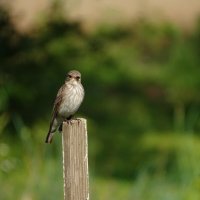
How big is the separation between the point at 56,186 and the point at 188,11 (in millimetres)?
10688

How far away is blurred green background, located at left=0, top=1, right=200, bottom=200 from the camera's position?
33.4ft

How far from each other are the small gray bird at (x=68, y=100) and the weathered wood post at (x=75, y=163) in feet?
4.01

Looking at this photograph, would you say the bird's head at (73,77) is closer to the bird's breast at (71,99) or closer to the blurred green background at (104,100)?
the bird's breast at (71,99)

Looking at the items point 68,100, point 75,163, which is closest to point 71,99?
point 68,100

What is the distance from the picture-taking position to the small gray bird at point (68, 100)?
5449 mm

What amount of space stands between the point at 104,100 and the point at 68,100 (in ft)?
23.6

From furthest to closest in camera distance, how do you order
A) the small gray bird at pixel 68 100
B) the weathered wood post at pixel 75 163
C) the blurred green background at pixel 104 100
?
the blurred green background at pixel 104 100, the small gray bird at pixel 68 100, the weathered wood post at pixel 75 163

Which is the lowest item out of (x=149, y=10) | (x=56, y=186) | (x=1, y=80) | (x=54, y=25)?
(x=56, y=186)

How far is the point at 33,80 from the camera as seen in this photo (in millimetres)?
10922

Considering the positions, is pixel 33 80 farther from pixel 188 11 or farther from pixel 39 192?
pixel 188 11

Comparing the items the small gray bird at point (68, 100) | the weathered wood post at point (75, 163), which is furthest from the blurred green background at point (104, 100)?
the weathered wood post at point (75, 163)

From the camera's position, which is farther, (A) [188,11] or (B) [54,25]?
(A) [188,11]

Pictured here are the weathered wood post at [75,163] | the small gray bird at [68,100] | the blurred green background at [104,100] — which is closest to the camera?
the weathered wood post at [75,163]

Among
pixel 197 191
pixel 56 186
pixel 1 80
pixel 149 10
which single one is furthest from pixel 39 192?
pixel 149 10
